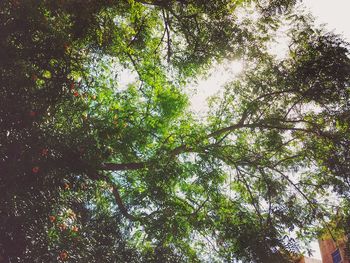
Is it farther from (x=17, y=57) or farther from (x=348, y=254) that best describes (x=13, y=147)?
(x=348, y=254)

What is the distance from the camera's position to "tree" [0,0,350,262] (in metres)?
6.21

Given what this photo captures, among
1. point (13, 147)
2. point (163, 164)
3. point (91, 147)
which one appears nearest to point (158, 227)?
point (163, 164)

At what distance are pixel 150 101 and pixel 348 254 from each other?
346 inches

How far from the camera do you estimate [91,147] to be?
6859mm

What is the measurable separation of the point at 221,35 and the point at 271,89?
9.05 ft

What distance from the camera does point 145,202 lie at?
34.4 feet

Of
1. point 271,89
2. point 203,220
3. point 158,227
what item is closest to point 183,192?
point 203,220

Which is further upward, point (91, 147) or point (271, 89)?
point (271, 89)

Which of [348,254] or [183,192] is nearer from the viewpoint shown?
[348,254]

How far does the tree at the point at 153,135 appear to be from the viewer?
621cm

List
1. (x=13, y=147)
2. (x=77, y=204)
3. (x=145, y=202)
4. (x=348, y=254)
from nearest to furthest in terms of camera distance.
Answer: (x=13, y=147)
(x=77, y=204)
(x=348, y=254)
(x=145, y=202)

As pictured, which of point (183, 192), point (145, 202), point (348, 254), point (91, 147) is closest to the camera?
point (91, 147)

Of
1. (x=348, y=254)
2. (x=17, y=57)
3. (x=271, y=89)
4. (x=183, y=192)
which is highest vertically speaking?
(x=271, y=89)

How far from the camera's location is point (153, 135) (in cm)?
1267
